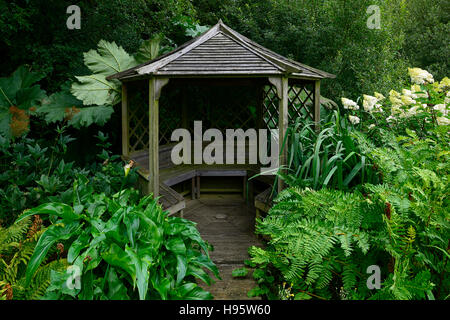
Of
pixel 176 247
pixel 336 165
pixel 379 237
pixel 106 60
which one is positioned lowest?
pixel 176 247

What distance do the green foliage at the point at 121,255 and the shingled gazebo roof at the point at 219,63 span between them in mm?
1945

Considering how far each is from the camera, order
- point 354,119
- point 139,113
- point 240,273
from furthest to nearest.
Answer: point 139,113, point 354,119, point 240,273

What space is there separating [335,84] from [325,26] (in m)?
1.55

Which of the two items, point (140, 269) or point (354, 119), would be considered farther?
point (354, 119)

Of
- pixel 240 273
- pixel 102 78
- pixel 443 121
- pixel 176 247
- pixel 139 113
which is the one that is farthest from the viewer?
pixel 139 113

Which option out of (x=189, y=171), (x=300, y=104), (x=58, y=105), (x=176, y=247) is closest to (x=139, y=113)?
(x=58, y=105)

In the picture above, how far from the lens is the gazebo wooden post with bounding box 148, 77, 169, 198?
4.09 meters

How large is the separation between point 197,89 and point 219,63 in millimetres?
2974

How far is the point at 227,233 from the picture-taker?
14.7ft

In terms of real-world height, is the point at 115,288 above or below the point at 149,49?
below

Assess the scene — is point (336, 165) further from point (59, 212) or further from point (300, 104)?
point (300, 104)

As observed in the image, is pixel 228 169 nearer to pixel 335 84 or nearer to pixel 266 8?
pixel 335 84
